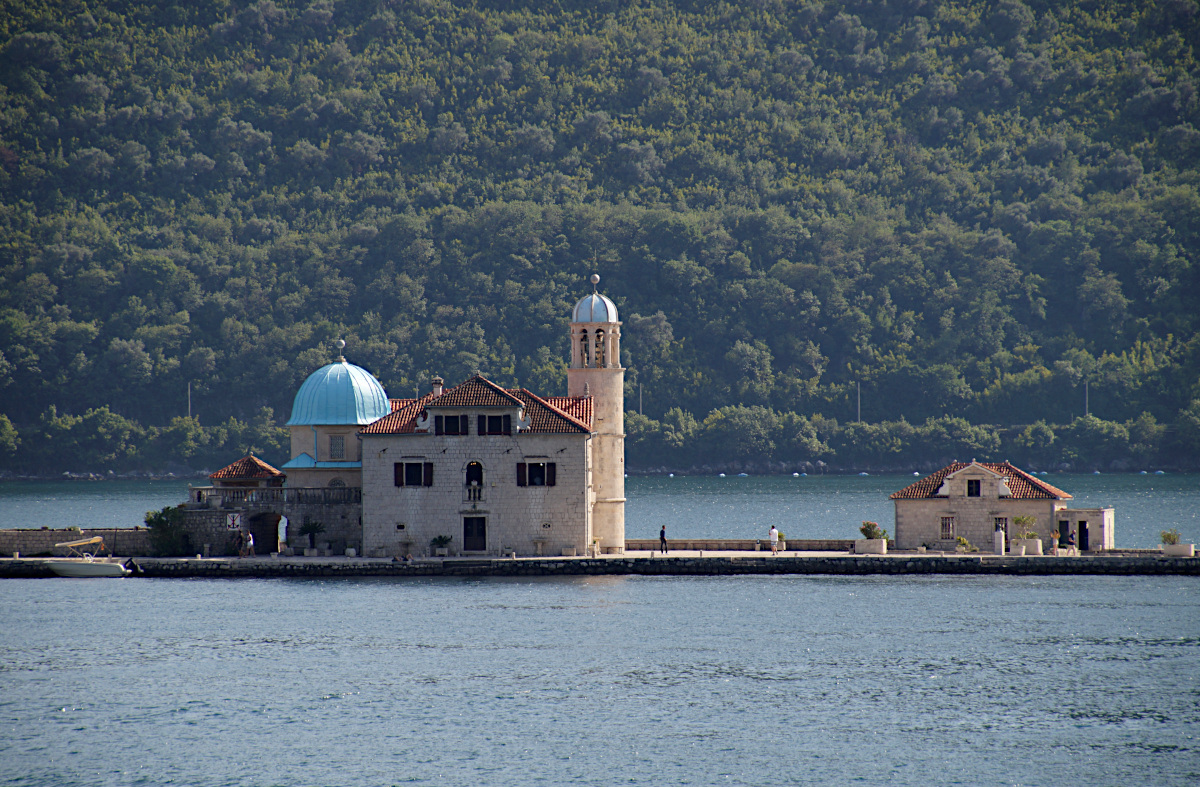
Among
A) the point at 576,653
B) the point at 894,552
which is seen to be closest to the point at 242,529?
the point at 576,653

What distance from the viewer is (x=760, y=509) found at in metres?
154

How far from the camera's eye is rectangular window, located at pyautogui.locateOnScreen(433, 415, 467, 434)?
250 feet

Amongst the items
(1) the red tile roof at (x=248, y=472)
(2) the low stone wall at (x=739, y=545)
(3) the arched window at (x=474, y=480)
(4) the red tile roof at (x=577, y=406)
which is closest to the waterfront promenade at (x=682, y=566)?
(3) the arched window at (x=474, y=480)

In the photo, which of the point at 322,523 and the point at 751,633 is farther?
the point at 322,523

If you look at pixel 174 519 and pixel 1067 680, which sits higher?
pixel 174 519

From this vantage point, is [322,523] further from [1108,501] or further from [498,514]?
[1108,501]

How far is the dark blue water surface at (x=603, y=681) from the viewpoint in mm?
44625

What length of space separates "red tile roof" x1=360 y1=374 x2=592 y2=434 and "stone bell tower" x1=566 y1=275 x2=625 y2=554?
121 cm

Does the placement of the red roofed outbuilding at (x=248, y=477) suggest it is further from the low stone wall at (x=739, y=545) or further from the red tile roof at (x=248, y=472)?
the low stone wall at (x=739, y=545)

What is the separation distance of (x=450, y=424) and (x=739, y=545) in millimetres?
17160

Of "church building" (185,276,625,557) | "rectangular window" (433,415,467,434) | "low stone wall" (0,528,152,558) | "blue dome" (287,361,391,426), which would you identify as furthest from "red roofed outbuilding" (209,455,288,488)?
"rectangular window" (433,415,467,434)

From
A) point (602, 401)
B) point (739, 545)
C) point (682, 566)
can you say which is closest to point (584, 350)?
point (602, 401)

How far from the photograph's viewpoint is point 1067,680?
2167 inches

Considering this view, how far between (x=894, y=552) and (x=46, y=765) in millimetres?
45380
